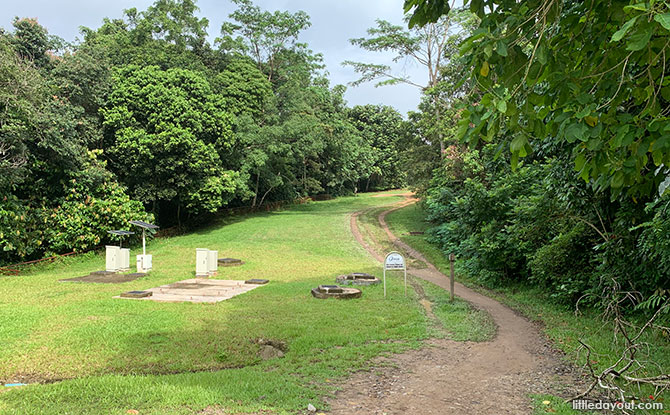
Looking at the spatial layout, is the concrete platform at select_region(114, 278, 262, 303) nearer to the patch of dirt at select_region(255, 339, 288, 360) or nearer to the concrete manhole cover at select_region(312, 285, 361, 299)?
the concrete manhole cover at select_region(312, 285, 361, 299)

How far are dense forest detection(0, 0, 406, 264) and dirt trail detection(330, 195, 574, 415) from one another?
538 inches

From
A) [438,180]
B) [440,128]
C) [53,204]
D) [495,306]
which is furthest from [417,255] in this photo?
[53,204]

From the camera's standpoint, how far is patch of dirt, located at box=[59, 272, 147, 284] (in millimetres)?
12539

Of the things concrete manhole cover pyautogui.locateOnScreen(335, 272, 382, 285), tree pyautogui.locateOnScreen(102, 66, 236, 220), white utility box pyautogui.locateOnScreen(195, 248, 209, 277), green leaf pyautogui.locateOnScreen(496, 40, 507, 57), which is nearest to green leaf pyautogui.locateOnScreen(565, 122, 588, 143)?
green leaf pyautogui.locateOnScreen(496, 40, 507, 57)

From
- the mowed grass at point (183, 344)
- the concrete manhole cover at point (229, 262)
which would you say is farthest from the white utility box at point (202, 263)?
the concrete manhole cover at point (229, 262)

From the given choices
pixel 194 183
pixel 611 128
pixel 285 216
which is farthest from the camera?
pixel 285 216

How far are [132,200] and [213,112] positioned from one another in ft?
19.7

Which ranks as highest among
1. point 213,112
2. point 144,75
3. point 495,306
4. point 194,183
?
point 144,75

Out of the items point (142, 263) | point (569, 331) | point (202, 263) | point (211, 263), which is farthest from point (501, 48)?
point (142, 263)

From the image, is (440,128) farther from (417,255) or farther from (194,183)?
(194,183)

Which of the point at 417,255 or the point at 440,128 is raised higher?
the point at 440,128

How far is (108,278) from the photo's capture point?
13.0 metres

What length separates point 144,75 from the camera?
20.2m

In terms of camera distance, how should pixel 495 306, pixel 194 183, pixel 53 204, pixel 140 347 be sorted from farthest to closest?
pixel 194 183, pixel 53 204, pixel 495 306, pixel 140 347
